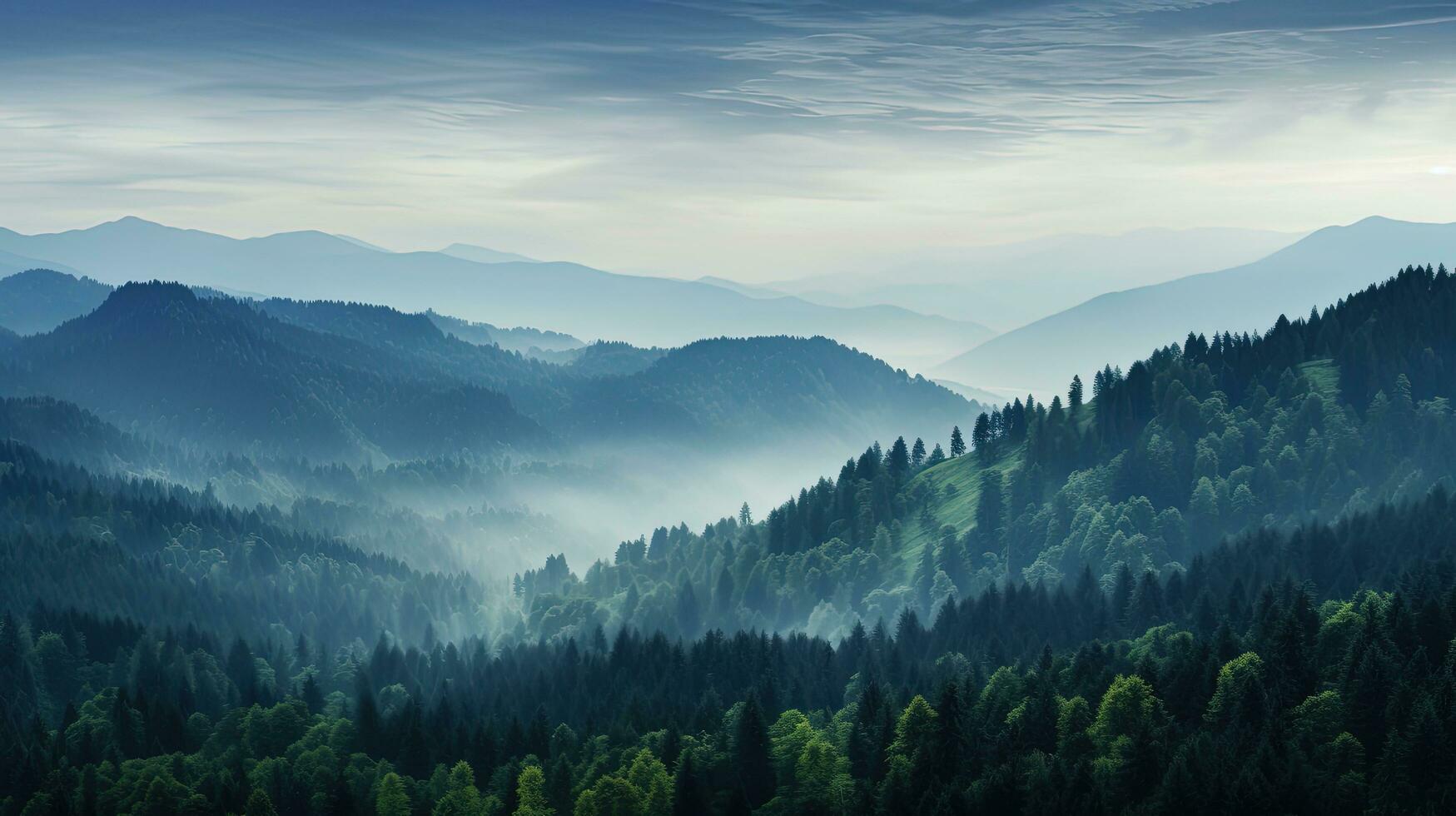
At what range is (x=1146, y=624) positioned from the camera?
154m

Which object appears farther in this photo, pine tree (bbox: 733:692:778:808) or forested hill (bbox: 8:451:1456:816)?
pine tree (bbox: 733:692:778:808)

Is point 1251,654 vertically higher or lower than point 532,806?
higher

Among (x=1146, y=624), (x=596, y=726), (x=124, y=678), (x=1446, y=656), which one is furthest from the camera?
(x=124, y=678)

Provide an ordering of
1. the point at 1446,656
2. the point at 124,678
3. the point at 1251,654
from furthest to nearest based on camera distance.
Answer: the point at 124,678, the point at 1251,654, the point at 1446,656

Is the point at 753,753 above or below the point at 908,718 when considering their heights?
below

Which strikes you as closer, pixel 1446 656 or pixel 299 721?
pixel 1446 656

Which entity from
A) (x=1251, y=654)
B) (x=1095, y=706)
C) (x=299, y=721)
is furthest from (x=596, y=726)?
(x=1251, y=654)

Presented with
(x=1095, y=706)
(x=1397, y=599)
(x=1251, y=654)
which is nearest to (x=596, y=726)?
(x=1095, y=706)

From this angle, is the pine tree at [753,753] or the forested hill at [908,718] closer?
the forested hill at [908,718]

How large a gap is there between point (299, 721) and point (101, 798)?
26.7 m

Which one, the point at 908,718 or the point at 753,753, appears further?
the point at 753,753

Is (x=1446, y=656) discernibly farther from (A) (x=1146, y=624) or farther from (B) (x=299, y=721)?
(B) (x=299, y=721)

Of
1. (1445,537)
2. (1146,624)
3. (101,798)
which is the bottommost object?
(101,798)

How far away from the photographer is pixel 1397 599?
111250 mm
